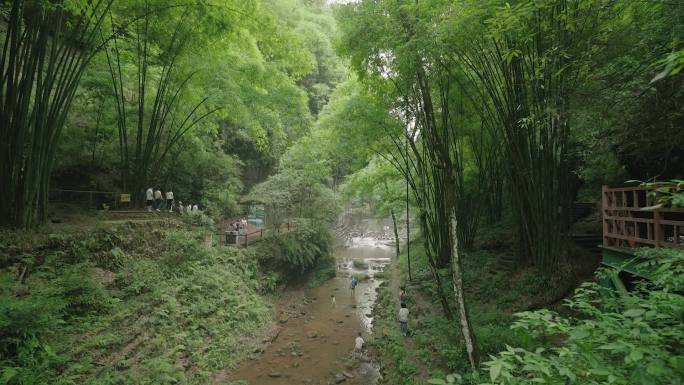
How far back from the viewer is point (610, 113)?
427 centimetres

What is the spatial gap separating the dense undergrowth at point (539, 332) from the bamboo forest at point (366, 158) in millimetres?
35

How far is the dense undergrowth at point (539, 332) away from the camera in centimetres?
172

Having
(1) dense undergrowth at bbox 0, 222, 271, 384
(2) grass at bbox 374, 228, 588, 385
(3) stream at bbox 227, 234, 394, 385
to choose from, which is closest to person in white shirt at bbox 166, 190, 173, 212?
(1) dense undergrowth at bbox 0, 222, 271, 384

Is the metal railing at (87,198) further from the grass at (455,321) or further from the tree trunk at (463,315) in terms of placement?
the tree trunk at (463,315)

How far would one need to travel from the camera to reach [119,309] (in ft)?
20.3

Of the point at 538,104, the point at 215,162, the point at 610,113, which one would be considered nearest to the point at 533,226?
the point at 538,104

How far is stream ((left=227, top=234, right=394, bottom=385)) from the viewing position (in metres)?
7.18

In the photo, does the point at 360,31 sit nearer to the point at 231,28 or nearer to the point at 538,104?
the point at 231,28

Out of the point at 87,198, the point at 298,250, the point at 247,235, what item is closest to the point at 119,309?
the point at 247,235

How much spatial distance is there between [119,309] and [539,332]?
7.07m

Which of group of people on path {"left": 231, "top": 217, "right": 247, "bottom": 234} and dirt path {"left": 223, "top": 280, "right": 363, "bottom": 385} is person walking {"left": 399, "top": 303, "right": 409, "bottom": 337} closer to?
dirt path {"left": 223, "top": 280, "right": 363, "bottom": 385}

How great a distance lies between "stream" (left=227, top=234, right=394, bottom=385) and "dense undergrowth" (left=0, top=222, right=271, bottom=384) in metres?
0.69

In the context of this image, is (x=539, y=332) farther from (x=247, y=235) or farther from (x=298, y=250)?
(x=298, y=250)

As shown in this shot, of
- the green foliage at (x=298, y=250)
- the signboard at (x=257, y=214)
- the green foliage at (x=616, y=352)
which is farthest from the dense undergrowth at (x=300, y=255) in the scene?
the green foliage at (x=616, y=352)
